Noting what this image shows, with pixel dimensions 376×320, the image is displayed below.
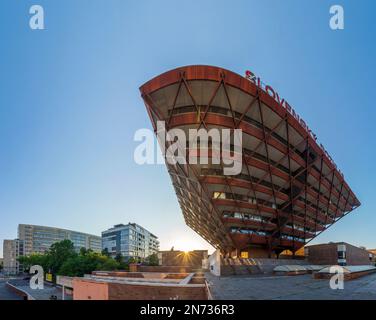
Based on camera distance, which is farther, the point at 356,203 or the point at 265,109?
the point at 356,203

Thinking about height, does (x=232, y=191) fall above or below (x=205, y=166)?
below

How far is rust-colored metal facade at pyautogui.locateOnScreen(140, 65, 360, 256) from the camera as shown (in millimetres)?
24859

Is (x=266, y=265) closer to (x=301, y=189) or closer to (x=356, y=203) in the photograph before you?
(x=301, y=189)

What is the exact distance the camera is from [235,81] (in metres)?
24.3

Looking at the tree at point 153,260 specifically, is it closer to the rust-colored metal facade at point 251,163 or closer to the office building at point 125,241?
the office building at point 125,241

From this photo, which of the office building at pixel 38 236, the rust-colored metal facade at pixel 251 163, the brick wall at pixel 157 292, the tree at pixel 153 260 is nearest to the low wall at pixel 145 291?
the brick wall at pixel 157 292

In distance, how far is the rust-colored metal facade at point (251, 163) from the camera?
24.9 metres

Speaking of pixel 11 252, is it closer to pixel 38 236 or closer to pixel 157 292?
pixel 38 236

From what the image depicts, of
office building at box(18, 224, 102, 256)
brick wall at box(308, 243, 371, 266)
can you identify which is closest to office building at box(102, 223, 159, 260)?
office building at box(18, 224, 102, 256)

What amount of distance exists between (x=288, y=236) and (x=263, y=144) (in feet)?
97.0

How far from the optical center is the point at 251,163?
30.9 metres
